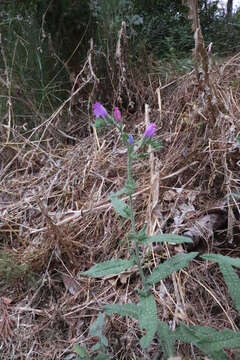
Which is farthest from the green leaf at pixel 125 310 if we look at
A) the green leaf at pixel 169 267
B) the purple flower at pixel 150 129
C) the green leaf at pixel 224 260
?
the purple flower at pixel 150 129

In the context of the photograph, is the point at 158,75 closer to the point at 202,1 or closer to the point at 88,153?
the point at 88,153

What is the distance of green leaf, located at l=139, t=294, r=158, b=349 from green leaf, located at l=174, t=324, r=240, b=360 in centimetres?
10

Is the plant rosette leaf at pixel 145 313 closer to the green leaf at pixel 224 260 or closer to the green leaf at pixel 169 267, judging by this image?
the green leaf at pixel 169 267

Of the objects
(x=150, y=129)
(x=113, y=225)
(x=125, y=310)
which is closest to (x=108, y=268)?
(x=125, y=310)

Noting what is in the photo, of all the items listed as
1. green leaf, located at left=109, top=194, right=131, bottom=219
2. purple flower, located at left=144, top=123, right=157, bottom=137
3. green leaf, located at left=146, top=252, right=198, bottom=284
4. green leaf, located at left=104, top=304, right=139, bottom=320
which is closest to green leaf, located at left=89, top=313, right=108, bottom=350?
green leaf, located at left=104, top=304, right=139, bottom=320

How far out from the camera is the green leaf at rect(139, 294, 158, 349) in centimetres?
92

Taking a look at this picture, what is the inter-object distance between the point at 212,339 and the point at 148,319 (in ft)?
0.54

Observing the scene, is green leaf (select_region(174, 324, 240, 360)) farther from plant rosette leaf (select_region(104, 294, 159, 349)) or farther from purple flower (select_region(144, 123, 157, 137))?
purple flower (select_region(144, 123, 157, 137))

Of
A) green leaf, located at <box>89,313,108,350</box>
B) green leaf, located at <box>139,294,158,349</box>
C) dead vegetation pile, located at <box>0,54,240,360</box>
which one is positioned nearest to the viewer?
green leaf, located at <box>139,294,158,349</box>

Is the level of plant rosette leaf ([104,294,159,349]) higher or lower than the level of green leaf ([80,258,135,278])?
lower

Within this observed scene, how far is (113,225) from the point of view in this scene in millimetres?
1617

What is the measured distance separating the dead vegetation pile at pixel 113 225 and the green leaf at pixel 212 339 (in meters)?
0.18

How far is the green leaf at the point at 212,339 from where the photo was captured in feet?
3.04

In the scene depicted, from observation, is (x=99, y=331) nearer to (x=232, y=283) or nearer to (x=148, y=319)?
(x=148, y=319)
